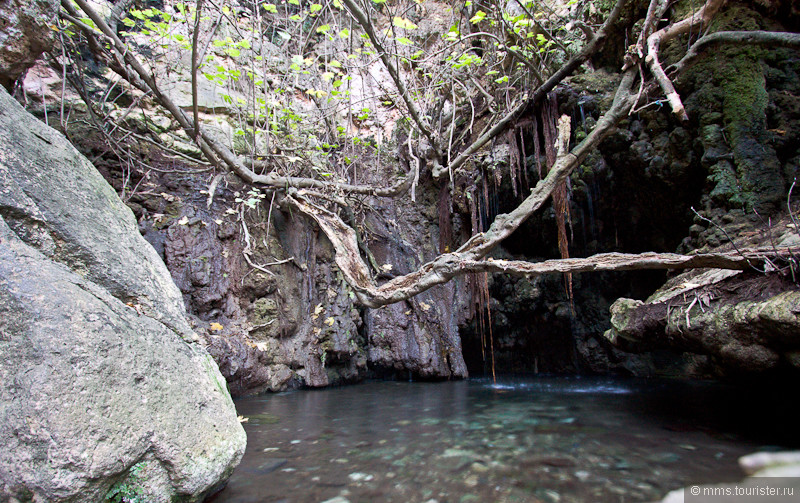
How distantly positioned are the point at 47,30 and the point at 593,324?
9895mm

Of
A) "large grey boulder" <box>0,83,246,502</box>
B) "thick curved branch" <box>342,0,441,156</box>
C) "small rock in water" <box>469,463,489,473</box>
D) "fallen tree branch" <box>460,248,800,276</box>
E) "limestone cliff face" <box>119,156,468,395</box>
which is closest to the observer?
"large grey boulder" <box>0,83,246,502</box>

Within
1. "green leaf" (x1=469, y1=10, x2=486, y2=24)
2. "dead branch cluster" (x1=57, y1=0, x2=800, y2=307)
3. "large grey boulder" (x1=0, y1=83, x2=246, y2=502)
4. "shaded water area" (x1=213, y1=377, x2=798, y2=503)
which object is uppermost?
"green leaf" (x1=469, y1=10, x2=486, y2=24)

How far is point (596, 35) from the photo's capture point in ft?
18.0

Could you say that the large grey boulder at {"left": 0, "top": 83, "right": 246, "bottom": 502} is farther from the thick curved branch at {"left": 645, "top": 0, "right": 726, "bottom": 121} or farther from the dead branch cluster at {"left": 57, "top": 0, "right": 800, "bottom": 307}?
the thick curved branch at {"left": 645, "top": 0, "right": 726, "bottom": 121}

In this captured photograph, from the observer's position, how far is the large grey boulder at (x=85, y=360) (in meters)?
1.48

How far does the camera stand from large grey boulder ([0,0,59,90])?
2.73 meters

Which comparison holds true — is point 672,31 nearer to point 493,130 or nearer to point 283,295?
point 493,130

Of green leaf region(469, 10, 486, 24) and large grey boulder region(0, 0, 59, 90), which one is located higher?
green leaf region(469, 10, 486, 24)

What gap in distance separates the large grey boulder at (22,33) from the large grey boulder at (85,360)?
0.77 metres

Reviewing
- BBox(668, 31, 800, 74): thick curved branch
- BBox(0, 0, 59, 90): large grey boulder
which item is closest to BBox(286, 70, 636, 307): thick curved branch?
BBox(668, 31, 800, 74): thick curved branch

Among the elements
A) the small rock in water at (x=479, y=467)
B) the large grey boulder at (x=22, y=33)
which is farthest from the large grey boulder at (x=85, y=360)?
the small rock in water at (x=479, y=467)

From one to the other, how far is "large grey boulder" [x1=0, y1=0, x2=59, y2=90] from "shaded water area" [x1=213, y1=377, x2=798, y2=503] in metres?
3.51

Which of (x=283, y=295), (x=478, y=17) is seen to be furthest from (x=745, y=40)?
(x=283, y=295)

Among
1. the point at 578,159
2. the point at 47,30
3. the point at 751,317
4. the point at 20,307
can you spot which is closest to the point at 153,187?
the point at 47,30
